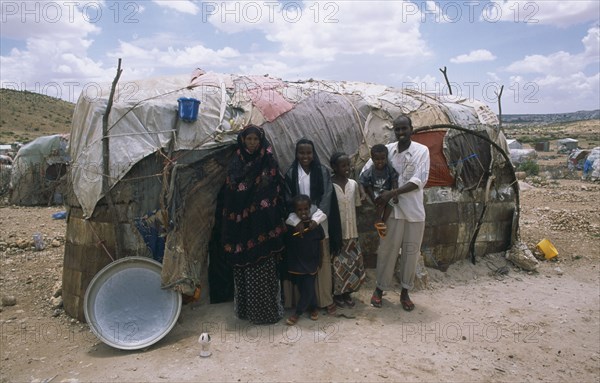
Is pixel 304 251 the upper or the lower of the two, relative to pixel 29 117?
lower

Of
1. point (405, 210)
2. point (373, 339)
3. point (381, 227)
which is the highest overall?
point (405, 210)

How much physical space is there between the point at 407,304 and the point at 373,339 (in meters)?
0.73

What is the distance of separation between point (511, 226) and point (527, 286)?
35.1 inches

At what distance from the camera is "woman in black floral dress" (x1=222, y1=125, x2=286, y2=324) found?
3807 millimetres

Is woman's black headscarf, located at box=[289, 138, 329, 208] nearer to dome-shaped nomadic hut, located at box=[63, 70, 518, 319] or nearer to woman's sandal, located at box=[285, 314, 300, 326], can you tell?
dome-shaped nomadic hut, located at box=[63, 70, 518, 319]

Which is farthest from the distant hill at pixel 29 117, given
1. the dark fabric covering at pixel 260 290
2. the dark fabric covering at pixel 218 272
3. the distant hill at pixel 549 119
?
the distant hill at pixel 549 119

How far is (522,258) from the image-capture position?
5.64 m

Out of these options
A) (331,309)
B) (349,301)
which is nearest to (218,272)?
(331,309)

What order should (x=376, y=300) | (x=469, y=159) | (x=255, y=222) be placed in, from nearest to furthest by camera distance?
1. (x=255, y=222)
2. (x=376, y=300)
3. (x=469, y=159)

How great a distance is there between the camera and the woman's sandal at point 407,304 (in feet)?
13.9

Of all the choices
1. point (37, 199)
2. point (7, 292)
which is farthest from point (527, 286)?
point (37, 199)

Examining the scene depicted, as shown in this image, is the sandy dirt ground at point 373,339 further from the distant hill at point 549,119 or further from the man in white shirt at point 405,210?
the distant hill at point 549,119

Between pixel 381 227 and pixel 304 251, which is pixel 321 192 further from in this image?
pixel 381 227

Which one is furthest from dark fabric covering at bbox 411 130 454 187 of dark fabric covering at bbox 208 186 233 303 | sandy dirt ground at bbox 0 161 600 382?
Result: dark fabric covering at bbox 208 186 233 303
